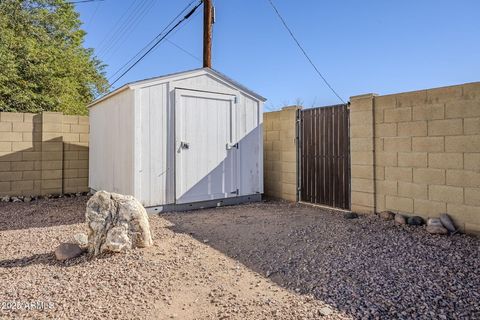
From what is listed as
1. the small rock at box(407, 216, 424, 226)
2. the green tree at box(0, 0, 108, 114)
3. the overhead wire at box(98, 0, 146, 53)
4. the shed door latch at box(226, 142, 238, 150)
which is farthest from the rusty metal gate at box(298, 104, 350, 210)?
the green tree at box(0, 0, 108, 114)

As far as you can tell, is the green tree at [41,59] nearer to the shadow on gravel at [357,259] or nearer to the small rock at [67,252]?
the shadow on gravel at [357,259]

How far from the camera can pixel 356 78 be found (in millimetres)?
10570

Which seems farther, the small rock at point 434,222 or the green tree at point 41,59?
the green tree at point 41,59

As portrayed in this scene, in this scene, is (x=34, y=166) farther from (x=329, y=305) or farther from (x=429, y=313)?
(x=429, y=313)

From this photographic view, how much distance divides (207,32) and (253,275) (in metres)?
6.44

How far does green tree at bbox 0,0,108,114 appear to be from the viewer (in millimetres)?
9695

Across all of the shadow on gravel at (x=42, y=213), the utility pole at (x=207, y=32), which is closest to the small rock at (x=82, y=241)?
the shadow on gravel at (x=42, y=213)

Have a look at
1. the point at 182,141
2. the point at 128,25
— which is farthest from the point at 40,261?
the point at 128,25

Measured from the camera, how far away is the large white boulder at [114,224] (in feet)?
9.93

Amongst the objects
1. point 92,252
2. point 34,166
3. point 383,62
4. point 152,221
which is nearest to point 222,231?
point 152,221

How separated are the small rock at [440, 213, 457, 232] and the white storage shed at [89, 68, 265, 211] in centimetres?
319

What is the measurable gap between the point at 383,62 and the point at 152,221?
855 centimetres

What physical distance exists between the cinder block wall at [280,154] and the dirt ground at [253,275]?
6.21 ft

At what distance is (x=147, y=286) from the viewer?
7.85 ft
